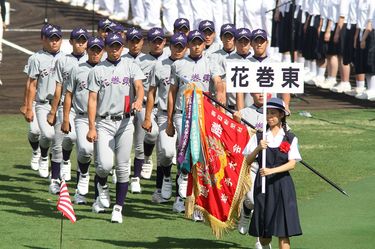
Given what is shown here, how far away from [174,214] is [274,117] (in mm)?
3967

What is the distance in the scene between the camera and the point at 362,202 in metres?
21.4

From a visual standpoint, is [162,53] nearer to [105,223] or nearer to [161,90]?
[161,90]

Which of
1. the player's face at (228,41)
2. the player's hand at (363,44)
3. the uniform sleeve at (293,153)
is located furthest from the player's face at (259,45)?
the player's hand at (363,44)

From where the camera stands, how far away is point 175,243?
18.4 m

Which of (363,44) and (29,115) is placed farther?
(363,44)

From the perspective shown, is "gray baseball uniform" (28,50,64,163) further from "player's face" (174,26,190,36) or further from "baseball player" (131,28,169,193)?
"player's face" (174,26,190,36)

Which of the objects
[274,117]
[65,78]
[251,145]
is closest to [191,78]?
[65,78]

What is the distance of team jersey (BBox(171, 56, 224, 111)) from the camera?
20.6 meters

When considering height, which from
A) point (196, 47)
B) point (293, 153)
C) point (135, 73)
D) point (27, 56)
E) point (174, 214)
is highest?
point (196, 47)

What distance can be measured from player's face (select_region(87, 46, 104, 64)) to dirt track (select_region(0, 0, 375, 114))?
998cm

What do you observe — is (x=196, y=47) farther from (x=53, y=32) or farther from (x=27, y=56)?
(x=27, y=56)

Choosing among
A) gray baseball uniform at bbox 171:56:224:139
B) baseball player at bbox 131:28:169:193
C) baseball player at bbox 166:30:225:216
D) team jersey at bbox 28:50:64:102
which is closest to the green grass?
baseball player at bbox 131:28:169:193

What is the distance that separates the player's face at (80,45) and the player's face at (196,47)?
1.81 m

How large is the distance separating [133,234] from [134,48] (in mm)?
4079
